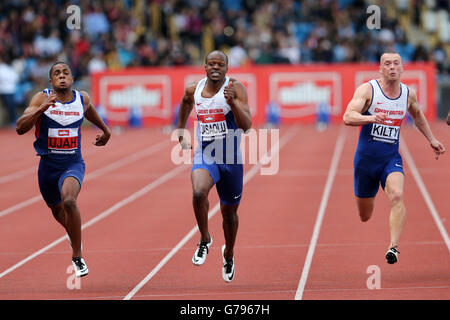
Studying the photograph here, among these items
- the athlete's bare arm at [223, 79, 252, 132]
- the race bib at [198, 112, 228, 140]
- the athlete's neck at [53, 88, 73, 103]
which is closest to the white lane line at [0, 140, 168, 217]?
the athlete's neck at [53, 88, 73, 103]

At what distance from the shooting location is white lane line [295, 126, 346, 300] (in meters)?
8.81

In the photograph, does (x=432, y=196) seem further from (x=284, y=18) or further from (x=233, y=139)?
(x=284, y=18)

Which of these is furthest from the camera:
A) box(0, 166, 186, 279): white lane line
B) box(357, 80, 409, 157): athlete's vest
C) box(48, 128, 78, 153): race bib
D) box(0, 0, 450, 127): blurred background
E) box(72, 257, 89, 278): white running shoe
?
box(0, 0, 450, 127): blurred background

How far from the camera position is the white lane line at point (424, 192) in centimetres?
1148

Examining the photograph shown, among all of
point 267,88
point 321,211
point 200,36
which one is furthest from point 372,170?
point 200,36

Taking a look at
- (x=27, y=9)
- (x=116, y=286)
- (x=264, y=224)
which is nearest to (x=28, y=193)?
(x=264, y=224)

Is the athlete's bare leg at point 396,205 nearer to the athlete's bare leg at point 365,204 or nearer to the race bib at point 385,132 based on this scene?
the race bib at point 385,132

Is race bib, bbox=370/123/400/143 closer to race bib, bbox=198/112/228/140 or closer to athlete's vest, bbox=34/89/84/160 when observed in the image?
race bib, bbox=198/112/228/140

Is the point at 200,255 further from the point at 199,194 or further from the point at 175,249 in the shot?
the point at 175,249

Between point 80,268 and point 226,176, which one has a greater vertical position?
point 226,176

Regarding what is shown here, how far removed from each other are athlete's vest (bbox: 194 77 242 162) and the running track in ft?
4.19

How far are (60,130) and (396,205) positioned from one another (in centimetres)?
309

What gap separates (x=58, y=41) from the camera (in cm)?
2916

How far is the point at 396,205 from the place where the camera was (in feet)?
29.6
